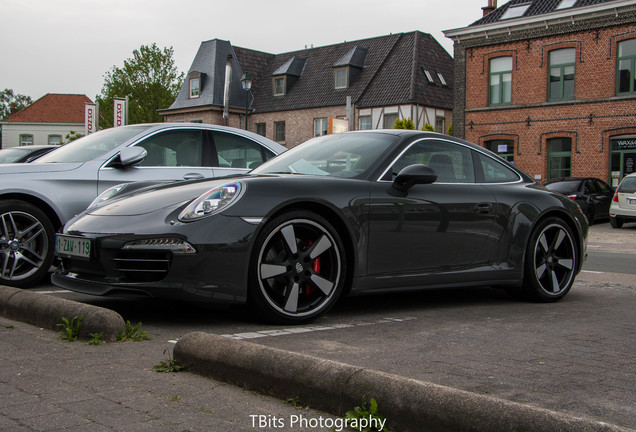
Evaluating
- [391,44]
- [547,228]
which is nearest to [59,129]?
[391,44]

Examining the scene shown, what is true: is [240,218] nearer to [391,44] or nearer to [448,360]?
[448,360]

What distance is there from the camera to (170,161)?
7355 mm

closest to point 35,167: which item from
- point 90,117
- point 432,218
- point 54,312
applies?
point 54,312

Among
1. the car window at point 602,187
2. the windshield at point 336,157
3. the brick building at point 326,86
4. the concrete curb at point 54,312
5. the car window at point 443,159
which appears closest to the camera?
the concrete curb at point 54,312

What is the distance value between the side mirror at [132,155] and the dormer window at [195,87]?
148 feet

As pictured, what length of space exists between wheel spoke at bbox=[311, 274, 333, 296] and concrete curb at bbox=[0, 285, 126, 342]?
4.14 ft

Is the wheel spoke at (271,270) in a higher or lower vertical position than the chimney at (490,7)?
lower

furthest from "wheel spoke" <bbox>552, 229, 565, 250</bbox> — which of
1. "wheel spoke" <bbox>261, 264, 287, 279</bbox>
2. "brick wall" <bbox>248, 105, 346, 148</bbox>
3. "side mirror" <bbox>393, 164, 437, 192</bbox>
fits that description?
"brick wall" <bbox>248, 105, 346, 148</bbox>

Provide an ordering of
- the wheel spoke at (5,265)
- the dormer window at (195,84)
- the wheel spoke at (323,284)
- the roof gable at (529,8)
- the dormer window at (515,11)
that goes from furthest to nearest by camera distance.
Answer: the dormer window at (195,84)
the dormer window at (515,11)
the roof gable at (529,8)
the wheel spoke at (5,265)
the wheel spoke at (323,284)

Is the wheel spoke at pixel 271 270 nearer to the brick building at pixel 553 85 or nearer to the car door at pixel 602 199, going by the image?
the car door at pixel 602 199

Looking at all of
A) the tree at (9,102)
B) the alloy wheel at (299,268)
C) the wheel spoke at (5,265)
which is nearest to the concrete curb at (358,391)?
the alloy wheel at (299,268)

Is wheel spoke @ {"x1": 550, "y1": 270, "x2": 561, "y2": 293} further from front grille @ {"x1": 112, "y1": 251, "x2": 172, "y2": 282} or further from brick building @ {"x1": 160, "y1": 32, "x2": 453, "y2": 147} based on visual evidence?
brick building @ {"x1": 160, "y1": 32, "x2": 453, "y2": 147}

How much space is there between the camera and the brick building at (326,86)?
41.6 m

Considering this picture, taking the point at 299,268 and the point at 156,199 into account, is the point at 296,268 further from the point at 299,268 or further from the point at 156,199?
the point at 156,199
